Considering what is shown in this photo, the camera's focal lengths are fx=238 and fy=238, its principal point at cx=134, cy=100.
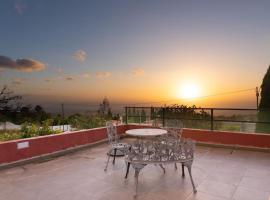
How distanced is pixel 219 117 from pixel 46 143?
457cm

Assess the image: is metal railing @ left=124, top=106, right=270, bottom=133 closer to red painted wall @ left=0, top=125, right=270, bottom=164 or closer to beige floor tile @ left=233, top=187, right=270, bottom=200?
red painted wall @ left=0, top=125, right=270, bottom=164

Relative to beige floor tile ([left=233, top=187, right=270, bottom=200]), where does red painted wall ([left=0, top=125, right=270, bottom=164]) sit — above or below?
above

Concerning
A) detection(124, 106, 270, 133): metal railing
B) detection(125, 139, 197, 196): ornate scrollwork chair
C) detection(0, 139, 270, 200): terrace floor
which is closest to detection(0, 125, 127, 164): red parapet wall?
detection(0, 139, 270, 200): terrace floor

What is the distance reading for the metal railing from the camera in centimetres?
643

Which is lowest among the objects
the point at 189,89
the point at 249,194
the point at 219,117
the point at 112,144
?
the point at 249,194


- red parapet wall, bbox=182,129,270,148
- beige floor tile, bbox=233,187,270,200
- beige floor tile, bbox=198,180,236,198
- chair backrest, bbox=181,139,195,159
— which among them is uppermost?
chair backrest, bbox=181,139,195,159

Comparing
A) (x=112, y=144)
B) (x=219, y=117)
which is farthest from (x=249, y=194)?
(x=219, y=117)

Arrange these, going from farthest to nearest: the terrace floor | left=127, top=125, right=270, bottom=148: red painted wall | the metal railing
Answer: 1. the metal railing
2. left=127, top=125, right=270, bottom=148: red painted wall
3. the terrace floor

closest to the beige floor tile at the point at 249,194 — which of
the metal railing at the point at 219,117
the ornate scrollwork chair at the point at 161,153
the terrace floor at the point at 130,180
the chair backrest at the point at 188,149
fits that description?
the terrace floor at the point at 130,180

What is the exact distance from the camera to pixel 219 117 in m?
6.66

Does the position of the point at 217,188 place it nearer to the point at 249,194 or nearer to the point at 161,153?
the point at 249,194

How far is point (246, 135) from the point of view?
19.8 ft

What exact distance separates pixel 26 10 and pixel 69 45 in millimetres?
1939

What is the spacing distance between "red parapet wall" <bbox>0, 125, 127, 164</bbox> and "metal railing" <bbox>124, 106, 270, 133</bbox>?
2.07m
